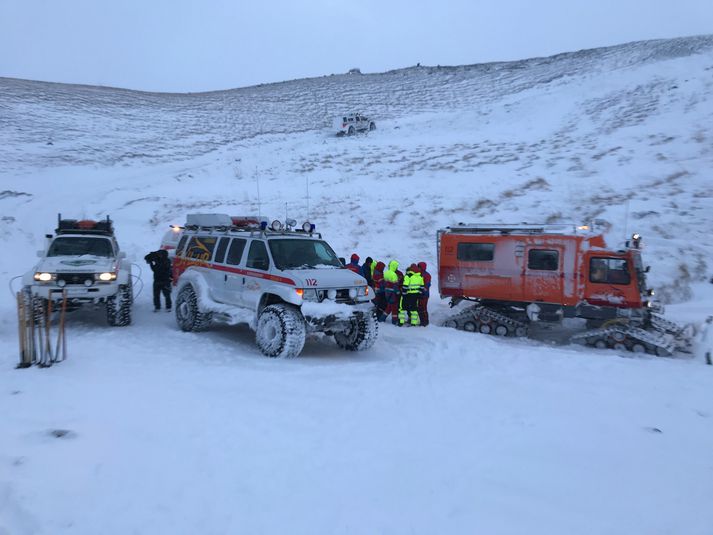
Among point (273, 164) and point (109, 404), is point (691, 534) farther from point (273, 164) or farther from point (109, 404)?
point (273, 164)

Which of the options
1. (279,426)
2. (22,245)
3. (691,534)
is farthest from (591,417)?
(22,245)

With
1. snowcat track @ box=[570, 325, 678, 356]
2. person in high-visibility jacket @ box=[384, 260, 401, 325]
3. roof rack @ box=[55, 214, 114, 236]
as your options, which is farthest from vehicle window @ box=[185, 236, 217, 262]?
snowcat track @ box=[570, 325, 678, 356]

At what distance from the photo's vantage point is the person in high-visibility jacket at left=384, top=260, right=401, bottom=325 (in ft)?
39.6

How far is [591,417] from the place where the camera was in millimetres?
5676

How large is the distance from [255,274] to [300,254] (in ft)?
2.86

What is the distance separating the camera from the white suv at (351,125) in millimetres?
37438

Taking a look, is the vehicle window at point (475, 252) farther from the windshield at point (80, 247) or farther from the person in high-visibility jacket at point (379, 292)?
the windshield at point (80, 247)

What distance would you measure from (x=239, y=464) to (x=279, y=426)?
90cm

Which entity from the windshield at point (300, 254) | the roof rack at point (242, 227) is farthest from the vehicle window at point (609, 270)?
the roof rack at point (242, 227)

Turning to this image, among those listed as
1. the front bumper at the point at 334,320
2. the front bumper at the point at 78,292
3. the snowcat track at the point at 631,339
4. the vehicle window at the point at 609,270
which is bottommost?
the snowcat track at the point at 631,339

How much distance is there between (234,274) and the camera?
9539mm

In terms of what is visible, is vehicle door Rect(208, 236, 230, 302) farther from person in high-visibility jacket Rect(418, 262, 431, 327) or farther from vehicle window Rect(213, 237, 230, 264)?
person in high-visibility jacket Rect(418, 262, 431, 327)

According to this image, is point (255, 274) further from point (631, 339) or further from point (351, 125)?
point (351, 125)

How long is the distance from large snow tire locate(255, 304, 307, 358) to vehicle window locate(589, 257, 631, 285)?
644cm
